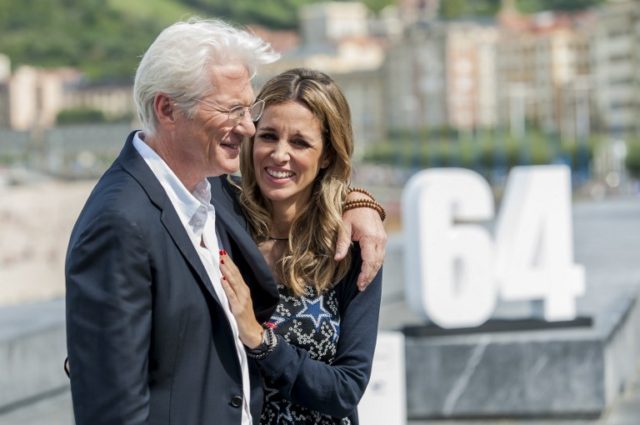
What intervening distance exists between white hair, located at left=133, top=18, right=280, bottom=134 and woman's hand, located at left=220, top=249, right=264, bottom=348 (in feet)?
0.77

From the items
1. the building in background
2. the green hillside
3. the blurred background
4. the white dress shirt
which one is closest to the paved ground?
the blurred background

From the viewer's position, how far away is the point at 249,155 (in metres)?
2.56

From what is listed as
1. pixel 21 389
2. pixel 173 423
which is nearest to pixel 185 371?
pixel 173 423

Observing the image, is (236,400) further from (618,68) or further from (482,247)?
(618,68)

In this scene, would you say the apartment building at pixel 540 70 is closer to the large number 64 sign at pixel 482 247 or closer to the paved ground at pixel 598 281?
the paved ground at pixel 598 281

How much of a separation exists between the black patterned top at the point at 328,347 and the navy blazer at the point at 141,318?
0.78 ft

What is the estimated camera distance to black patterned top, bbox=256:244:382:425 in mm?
2432

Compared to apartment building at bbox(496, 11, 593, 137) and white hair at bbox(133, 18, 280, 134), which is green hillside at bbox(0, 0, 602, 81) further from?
white hair at bbox(133, 18, 280, 134)

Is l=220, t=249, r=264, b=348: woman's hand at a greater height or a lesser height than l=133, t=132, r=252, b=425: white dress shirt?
lesser

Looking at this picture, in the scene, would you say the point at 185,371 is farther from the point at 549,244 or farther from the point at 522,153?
the point at 522,153

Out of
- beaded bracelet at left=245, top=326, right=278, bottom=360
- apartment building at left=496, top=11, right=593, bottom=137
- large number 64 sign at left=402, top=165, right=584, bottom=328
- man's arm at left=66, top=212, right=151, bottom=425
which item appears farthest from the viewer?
apartment building at left=496, top=11, right=593, bottom=137

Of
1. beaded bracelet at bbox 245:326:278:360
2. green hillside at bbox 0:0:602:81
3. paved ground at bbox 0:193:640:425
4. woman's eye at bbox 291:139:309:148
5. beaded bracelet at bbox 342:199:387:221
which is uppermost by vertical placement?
green hillside at bbox 0:0:602:81

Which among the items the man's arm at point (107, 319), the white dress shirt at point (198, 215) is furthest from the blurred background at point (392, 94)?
the man's arm at point (107, 319)

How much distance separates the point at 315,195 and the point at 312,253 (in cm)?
12
